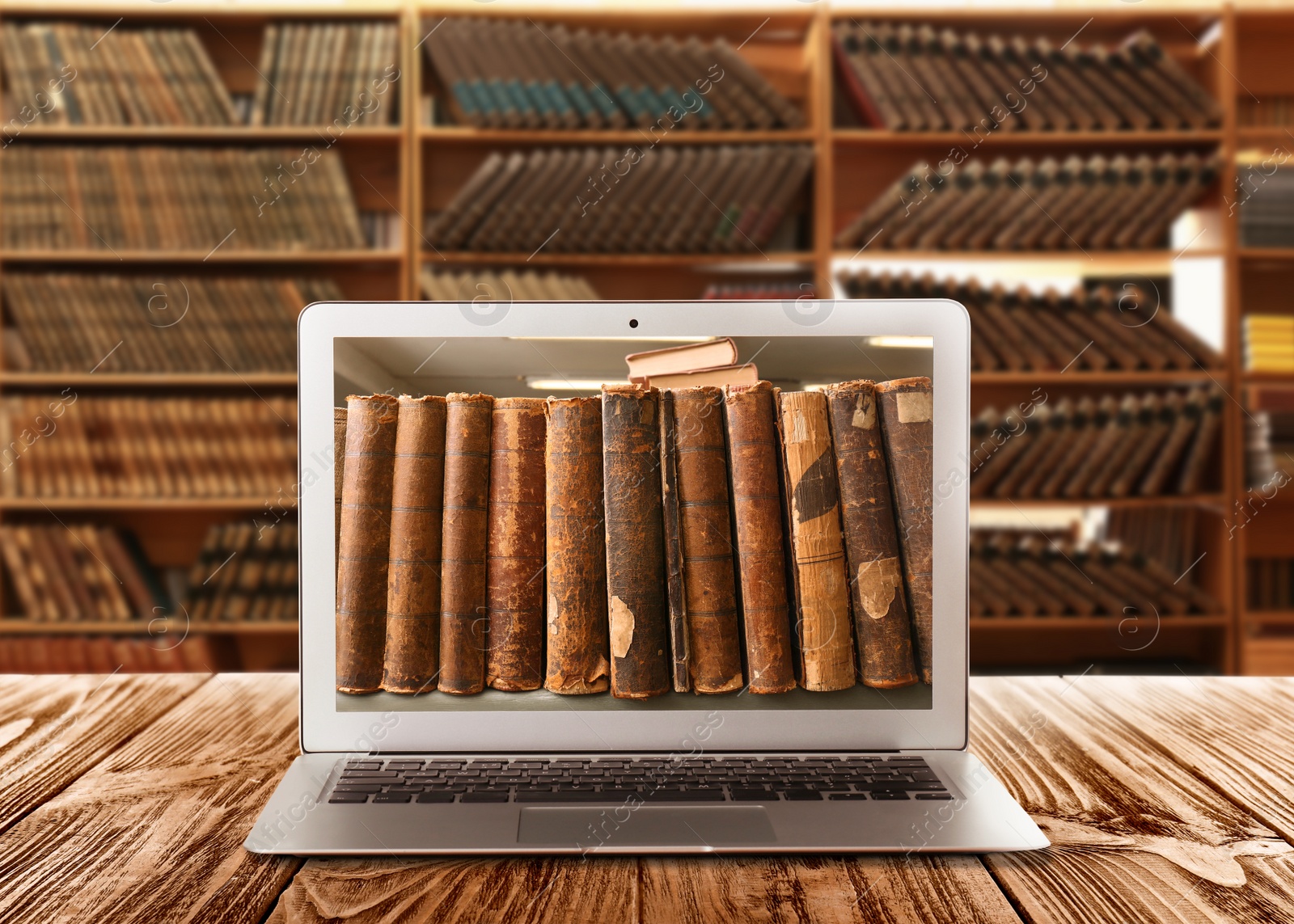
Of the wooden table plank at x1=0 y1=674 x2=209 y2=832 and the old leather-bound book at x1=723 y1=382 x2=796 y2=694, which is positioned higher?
the old leather-bound book at x1=723 y1=382 x2=796 y2=694

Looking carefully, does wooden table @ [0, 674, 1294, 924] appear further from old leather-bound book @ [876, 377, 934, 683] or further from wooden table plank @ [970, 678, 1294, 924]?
old leather-bound book @ [876, 377, 934, 683]

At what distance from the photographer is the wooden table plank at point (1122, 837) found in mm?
429

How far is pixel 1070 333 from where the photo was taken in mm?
2301

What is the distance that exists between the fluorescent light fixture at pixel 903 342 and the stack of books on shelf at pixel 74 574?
7.91ft

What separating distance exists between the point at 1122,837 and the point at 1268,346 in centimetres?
241

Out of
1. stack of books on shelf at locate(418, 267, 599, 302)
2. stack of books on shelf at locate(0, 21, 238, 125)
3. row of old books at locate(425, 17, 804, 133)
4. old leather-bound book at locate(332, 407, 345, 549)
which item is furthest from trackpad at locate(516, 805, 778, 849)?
stack of books on shelf at locate(0, 21, 238, 125)

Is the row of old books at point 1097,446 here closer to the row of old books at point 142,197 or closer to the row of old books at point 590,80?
the row of old books at point 590,80

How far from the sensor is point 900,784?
1.76 ft

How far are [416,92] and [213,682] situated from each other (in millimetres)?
1931

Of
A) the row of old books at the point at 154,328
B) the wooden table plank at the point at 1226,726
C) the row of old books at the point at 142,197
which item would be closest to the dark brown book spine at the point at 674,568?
the wooden table plank at the point at 1226,726

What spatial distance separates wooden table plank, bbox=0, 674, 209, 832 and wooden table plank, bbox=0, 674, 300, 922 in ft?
0.06

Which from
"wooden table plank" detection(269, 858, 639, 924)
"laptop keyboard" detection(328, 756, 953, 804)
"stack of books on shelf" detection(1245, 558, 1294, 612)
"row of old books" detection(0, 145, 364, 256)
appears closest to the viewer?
"wooden table plank" detection(269, 858, 639, 924)

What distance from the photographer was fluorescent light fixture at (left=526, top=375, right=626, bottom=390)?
62 centimetres

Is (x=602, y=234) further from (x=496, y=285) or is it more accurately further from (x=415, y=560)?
(x=415, y=560)
